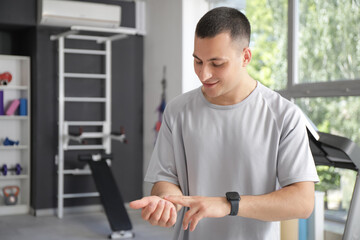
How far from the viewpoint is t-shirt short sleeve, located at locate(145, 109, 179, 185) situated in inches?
59.6

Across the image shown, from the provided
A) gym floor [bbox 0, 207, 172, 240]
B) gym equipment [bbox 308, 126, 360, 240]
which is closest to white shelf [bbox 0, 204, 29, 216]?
gym floor [bbox 0, 207, 172, 240]

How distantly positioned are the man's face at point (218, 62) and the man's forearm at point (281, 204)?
32 centimetres

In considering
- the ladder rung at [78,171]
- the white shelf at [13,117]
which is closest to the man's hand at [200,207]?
the ladder rung at [78,171]

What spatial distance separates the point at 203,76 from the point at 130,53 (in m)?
4.87

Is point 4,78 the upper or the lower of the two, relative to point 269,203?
upper

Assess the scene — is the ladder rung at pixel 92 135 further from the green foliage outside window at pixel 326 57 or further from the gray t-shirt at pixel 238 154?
the gray t-shirt at pixel 238 154

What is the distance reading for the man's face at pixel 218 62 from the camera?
134 centimetres

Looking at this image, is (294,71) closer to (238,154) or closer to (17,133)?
(238,154)

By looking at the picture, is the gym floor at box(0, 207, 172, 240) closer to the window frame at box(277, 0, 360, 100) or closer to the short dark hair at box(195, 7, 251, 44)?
the window frame at box(277, 0, 360, 100)

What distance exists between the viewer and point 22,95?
19.5 feet

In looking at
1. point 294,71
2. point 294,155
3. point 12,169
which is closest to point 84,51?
point 12,169

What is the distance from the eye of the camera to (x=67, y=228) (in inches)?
198

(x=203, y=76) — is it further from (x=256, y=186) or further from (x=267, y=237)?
(x=267, y=237)

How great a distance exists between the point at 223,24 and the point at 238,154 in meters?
0.38
